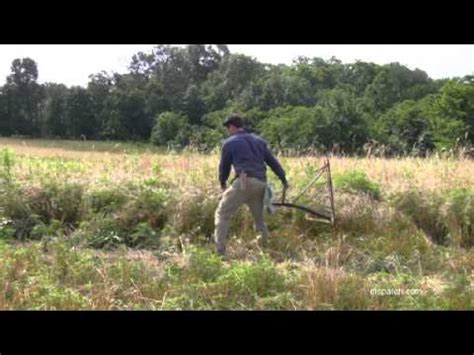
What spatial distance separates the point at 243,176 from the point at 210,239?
1.06 metres

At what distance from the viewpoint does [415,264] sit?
5.82 meters

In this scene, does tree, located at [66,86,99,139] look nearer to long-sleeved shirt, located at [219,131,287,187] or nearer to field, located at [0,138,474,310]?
field, located at [0,138,474,310]

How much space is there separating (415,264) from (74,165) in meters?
5.34

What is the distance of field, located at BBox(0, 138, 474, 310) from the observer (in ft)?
14.6

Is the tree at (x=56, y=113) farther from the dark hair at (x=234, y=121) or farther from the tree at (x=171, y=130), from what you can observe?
the dark hair at (x=234, y=121)

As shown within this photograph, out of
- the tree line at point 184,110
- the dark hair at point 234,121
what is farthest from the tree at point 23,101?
the dark hair at point 234,121

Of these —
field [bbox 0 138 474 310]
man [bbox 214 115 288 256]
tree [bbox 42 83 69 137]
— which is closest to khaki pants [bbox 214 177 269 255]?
man [bbox 214 115 288 256]

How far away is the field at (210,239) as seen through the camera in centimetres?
445

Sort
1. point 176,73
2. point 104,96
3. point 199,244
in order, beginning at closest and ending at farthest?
point 199,244, point 104,96, point 176,73

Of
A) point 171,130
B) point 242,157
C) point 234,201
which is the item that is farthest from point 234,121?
point 171,130

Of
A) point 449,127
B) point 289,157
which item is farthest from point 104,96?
point 449,127

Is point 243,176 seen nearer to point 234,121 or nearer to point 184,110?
point 234,121

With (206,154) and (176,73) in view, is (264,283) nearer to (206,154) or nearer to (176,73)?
(206,154)

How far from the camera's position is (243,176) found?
6031mm
